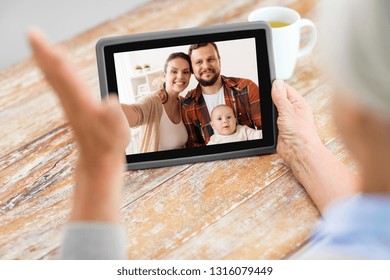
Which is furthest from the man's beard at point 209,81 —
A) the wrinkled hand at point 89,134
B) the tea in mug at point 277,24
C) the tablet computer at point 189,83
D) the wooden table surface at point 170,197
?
the wrinkled hand at point 89,134

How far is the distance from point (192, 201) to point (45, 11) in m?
0.65

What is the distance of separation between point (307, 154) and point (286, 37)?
0.24 meters

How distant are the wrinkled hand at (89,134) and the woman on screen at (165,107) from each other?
0.29 meters

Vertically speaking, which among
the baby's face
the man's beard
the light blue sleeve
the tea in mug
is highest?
the tea in mug

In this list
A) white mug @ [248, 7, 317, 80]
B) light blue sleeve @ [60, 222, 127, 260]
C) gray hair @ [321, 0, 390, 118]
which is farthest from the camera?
white mug @ [248, 7, 317, 80]

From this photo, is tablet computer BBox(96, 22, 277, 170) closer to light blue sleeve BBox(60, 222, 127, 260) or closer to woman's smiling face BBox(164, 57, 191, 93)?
woman's smiling face BBox(164, 57, 191, 93)

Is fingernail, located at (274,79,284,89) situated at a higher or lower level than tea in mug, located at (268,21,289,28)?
lower

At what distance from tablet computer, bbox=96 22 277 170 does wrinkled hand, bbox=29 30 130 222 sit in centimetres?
30

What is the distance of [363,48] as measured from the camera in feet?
1.54

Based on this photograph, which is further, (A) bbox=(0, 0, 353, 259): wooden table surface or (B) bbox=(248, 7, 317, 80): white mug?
(B) bbox=(248, 7, 317, 80): white mug

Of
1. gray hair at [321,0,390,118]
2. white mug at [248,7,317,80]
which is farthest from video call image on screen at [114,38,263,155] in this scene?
gray hair at [321,0,390,118]

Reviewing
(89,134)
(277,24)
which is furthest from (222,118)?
(89,134)

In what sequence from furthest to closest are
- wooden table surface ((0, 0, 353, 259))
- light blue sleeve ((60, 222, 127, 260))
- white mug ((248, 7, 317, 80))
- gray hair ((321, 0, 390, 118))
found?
white mug ((248, 7, 317, 80)) → wooden table surface ((0, 0, 353, 259)) → light blue sleeve ((60, 222, 127, 260)) → gray hair ((321, 0, 390, 118))

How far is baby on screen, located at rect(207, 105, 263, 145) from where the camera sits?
93 cm
